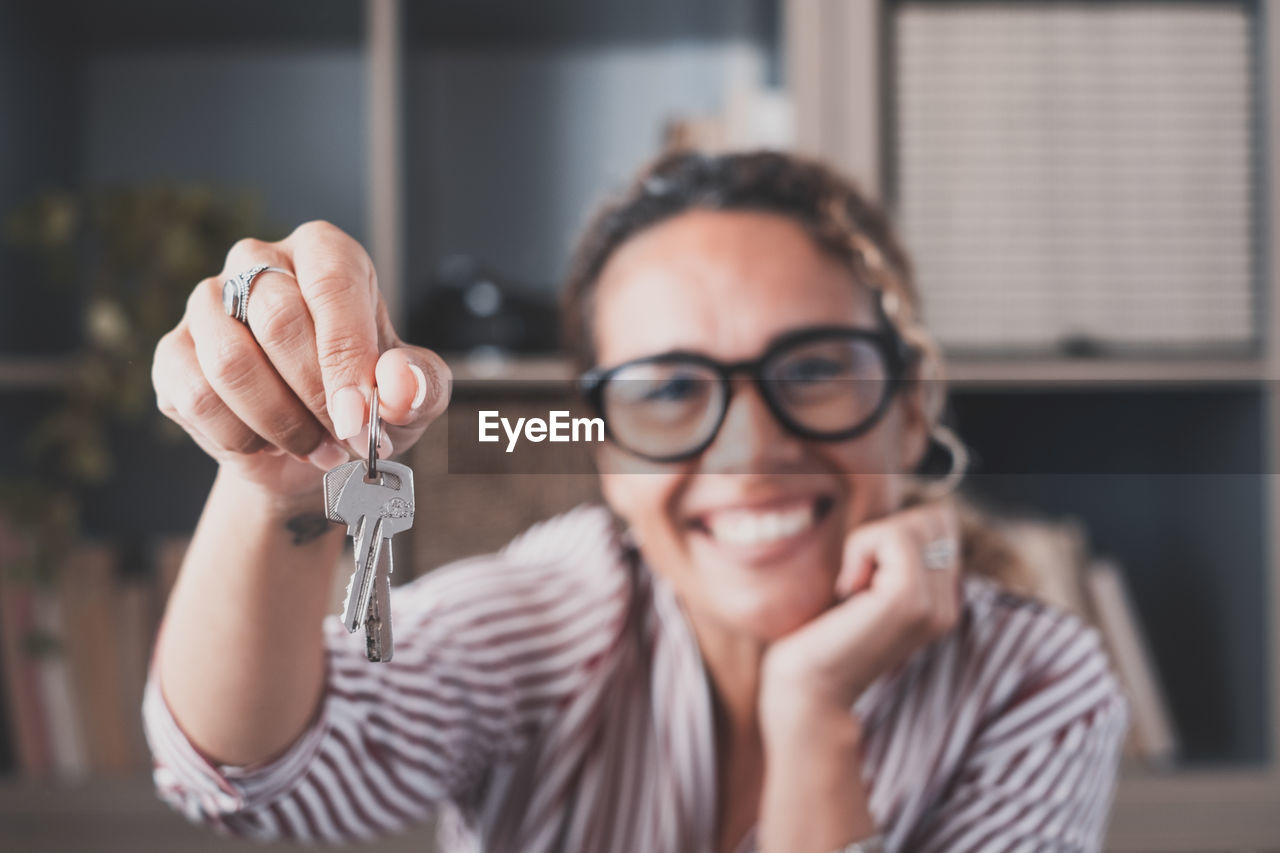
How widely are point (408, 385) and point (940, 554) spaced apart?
1.02ft

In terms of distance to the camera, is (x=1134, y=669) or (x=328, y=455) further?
(x=1134, y=669)

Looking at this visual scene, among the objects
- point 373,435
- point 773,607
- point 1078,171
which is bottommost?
point 773,607

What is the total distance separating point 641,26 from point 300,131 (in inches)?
17.3

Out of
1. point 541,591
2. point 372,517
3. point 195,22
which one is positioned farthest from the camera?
point 195,22

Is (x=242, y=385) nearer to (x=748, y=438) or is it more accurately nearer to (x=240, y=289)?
(x=240, y=289)

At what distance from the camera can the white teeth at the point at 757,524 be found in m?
Result: 0.39

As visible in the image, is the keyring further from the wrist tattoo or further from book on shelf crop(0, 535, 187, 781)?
book on shelf crop(0, 535, 187, 781)

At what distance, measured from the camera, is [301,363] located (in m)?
0.28

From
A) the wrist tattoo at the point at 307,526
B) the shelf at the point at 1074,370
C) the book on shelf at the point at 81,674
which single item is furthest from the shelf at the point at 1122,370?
the book on shelf at the point at 81,674

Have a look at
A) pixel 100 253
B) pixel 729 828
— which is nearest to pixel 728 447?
pixel 729 828

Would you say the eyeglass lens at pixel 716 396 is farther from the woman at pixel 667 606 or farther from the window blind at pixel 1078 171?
the window blind at pixel 1078 171

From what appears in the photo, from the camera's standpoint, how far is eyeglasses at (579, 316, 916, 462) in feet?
1.16

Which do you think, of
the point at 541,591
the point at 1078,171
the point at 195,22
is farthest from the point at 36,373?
the point at 1078,171

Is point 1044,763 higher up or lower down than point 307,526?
lower down
